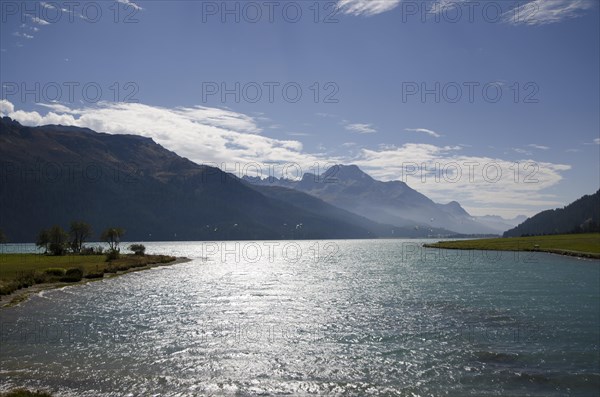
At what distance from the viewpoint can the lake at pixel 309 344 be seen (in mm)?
30672

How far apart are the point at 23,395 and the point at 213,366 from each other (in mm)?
12596

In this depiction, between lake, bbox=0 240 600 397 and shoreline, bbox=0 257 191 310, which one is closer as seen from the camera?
lake, bbox=0 240 600 397

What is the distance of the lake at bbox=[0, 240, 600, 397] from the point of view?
30.7 m

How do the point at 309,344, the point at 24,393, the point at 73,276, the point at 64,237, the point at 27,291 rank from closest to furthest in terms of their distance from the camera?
1. the point at 24,393
2. the point at 309,344
3. the point at 27,291
4. the point at 73,276
5. the point at 64,237

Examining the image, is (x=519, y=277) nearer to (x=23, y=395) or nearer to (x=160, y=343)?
(x=160, y=343)

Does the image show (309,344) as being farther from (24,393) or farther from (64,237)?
(64,237)

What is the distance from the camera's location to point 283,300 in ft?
232

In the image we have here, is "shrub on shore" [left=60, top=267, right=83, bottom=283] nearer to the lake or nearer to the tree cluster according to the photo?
the lake

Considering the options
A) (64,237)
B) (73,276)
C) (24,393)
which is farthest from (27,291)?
(64,237)

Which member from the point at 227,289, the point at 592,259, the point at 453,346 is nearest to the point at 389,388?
the point at 453,346

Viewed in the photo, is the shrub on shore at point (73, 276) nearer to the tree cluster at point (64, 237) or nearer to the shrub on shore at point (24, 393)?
the tree cluster at point (64, 237)

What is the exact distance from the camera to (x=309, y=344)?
41312 mm

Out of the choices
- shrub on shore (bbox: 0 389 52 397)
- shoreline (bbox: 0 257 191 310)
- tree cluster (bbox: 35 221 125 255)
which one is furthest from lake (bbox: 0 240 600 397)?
tree cluster (bbox: 35 221 125 255)

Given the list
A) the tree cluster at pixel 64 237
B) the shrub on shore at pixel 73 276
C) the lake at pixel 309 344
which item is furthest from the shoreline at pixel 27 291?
the tree cluster at pixel 64 237
